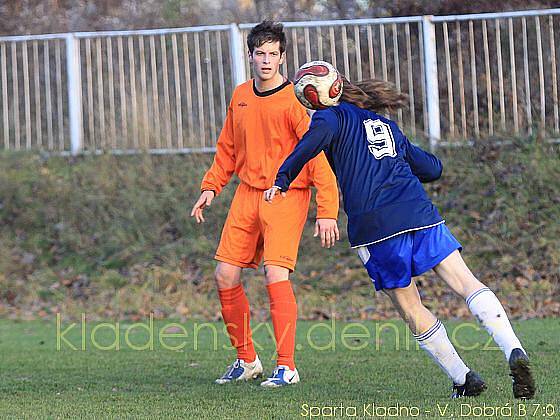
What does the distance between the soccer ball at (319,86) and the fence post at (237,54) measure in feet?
27.2

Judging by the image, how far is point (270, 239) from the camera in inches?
249

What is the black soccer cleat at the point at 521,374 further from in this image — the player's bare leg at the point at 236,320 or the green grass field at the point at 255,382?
the player's bare leg at the point at 236,320

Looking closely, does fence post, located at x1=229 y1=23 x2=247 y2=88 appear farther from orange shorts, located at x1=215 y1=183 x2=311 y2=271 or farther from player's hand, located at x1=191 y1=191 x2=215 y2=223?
orange shorts, located at x1=215 y1=183 x2=311 y2=271

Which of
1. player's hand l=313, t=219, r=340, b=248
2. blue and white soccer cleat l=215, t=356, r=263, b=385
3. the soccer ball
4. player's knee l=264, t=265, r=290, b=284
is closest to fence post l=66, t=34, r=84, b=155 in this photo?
blue and white soccer cleat l=215, t=356, r=263, b=385

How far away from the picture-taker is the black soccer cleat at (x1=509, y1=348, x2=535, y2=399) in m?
4.84

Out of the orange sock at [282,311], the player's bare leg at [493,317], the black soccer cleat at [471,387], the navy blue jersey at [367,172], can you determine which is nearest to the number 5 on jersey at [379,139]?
the navy blue jersey at [367,172]

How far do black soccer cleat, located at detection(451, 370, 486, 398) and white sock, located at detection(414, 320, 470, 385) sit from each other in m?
0.02

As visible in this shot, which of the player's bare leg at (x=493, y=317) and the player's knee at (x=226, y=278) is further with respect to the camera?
the player's knee at (x=226, y=278)

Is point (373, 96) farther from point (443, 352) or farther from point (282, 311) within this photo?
point (282, 311)

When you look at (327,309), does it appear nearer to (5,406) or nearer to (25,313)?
(25,313)

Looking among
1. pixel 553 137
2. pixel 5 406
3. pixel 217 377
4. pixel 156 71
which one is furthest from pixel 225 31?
pixel 5 406

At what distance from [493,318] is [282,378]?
1.58 m

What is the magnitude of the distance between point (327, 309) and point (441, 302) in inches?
45.1

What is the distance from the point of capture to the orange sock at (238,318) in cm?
655
